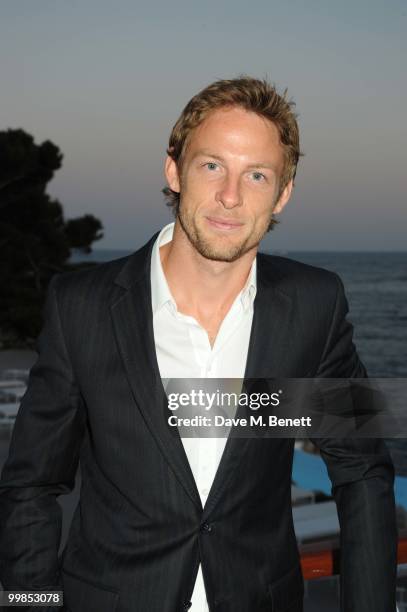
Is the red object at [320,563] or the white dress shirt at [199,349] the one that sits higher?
the white dress shirt at [199,349]

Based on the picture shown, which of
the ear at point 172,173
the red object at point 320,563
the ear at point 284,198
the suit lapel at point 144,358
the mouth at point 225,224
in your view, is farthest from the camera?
the red object at point 320,563

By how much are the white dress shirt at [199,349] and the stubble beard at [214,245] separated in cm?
15

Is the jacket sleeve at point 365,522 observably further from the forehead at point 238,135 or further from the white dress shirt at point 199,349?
the forehead at point 238,135

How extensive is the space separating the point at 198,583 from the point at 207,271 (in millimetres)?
768

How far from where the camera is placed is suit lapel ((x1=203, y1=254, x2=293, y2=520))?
5.70 ft

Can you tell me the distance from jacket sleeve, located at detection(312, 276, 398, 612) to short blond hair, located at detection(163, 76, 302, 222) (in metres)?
0.70

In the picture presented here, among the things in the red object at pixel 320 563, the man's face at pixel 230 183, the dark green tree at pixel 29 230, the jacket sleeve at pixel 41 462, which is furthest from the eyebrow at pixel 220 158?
the dark green tree at pixel 29 230

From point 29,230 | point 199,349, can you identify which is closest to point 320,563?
point 199,349

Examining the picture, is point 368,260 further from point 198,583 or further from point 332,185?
point 198,583

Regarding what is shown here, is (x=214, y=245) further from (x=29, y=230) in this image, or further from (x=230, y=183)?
(x=29, y=230)

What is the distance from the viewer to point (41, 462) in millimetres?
1848

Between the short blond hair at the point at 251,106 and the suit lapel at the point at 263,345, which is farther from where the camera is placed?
the short blond hair at the point at 251,106

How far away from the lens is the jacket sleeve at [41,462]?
1.83 metres

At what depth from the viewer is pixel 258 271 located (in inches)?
79.7
